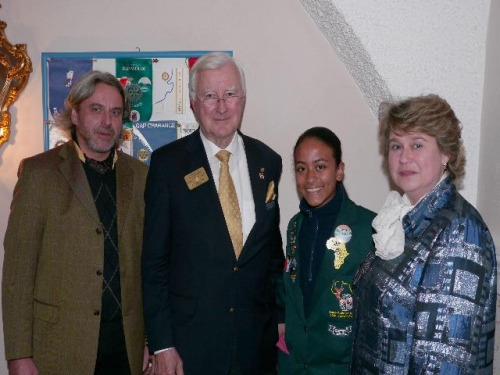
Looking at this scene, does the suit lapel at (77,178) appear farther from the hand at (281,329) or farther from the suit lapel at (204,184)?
the hand at (281,329)

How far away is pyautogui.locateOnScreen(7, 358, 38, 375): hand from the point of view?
2016 millimetres

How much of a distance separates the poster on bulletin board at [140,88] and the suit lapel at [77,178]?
1.86ft

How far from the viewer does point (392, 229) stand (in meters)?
1.62

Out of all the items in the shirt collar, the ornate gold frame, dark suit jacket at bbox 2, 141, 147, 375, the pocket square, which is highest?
the ornate gold frame

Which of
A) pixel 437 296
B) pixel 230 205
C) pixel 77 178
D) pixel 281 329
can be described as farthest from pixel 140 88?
pixel 437 296

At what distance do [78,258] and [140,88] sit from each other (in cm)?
102

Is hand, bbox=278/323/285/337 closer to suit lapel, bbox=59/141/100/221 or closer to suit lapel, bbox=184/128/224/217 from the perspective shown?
suit lapel, bbox=184/128/224/217

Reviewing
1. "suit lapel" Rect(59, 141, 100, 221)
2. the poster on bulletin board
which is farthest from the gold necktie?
the poster on bulletin board

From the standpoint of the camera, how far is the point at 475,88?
7.40ft

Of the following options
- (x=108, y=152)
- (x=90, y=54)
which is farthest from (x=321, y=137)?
(x=90, y=54)

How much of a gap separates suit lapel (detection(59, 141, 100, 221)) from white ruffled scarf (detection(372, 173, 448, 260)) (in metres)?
1.13

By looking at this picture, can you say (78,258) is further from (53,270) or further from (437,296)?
(437,296)

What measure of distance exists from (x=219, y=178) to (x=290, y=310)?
1.97 ft

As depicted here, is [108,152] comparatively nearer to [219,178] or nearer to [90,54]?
[219,178]
